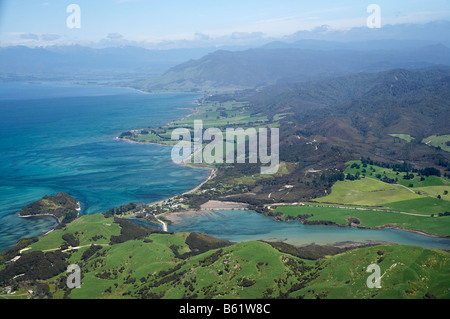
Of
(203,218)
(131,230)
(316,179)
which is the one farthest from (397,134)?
(131,230)

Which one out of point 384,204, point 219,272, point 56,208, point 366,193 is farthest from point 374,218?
point 56,208

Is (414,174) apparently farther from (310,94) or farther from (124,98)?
(124,98)

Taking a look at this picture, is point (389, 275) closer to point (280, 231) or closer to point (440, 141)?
point (280, 231)

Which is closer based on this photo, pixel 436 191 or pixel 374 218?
pixel 374 218

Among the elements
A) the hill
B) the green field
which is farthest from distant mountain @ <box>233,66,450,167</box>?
the hill

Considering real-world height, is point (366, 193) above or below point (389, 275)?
below

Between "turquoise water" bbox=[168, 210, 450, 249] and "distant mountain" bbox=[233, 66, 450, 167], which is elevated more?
"distant mountain" bbox=[233, 66, 450, 167]

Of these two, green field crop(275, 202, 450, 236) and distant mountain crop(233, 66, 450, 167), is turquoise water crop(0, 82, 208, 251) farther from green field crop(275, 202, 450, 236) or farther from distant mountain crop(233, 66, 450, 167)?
distant mountain crop(233, 66, 450, 167)
